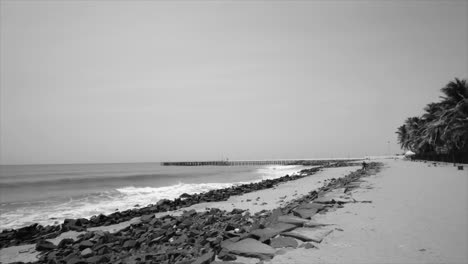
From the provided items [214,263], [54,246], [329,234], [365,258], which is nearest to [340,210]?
[329,234]

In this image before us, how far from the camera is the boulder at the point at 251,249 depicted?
495cm

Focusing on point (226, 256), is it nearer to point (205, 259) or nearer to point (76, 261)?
point (205, 259)

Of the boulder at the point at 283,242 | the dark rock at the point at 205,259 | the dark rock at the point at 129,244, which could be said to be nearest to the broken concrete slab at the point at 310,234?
the boulder at the point at 283,242

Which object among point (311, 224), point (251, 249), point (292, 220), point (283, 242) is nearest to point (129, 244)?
point (251, 249)

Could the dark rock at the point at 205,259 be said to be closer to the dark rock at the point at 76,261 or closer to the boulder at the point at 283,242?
the boulder at the point at 283,242

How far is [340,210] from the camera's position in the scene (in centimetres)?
859

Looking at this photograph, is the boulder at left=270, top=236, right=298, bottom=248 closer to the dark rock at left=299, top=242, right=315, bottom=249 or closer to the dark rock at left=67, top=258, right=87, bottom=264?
the dark rock at left=299, top=242, right=315, bottom=249

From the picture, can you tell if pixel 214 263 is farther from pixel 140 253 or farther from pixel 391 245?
pixel 391 245

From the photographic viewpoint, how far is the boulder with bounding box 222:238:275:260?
495 cm

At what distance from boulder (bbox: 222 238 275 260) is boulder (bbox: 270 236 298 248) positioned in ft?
0.87

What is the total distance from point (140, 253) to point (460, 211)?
9385 millimetres

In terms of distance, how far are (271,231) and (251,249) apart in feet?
3.27

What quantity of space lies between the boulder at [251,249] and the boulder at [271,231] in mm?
323

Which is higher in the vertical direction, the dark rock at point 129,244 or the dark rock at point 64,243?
the dark rock at point 129,244
